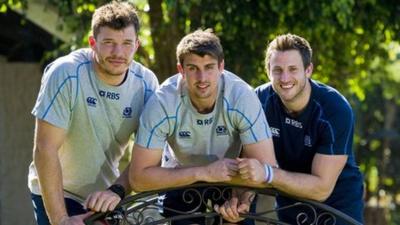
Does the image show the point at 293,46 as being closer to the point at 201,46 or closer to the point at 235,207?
the point at 201,46

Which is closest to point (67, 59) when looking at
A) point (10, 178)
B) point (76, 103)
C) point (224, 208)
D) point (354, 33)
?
point (76, 103)

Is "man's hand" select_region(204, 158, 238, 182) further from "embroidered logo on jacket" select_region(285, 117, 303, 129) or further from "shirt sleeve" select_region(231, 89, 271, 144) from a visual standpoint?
"embroidered logo on jacket" select_region(285, 117, 303, 129)

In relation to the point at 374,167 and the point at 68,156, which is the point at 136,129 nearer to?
the point at 68,156

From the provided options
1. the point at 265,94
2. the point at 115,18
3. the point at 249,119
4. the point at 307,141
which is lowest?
the point at 307,141

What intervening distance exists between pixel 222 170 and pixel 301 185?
16.2 inches

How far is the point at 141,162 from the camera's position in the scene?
496 centimetres

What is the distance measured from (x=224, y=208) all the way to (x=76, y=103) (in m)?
0.87

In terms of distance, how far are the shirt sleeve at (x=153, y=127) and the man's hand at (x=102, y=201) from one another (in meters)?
0.28

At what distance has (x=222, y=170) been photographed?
15.7 ft

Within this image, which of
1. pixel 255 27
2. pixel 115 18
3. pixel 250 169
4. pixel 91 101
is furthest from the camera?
pixel 255 27

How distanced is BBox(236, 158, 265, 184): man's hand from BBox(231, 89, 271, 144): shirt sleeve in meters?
0.20

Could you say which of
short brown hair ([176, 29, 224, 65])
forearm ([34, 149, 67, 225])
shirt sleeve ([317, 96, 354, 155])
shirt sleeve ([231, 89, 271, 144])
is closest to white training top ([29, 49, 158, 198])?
forearm ([34, 149, 67, 225])

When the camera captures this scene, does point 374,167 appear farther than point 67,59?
Yes

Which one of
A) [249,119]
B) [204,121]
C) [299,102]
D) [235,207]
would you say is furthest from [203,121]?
[299,102]
